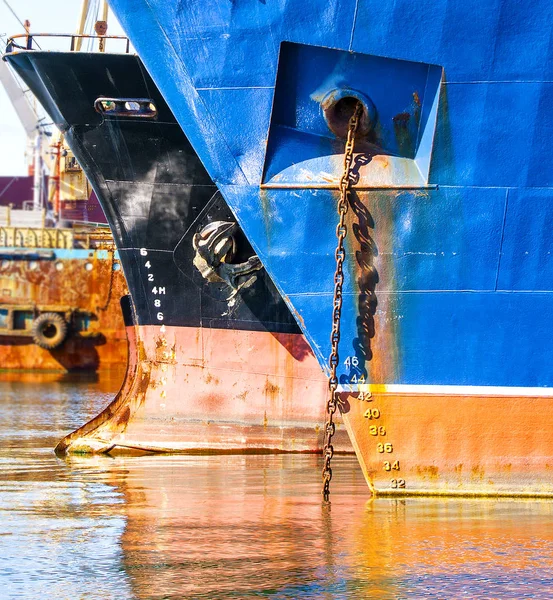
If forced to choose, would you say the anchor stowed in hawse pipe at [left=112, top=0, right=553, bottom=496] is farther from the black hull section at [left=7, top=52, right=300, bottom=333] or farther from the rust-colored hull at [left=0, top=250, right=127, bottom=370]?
the rust-colored hull at [left=0, top=250, right=127, bottom=370]

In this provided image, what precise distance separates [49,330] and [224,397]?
19706 millimetres

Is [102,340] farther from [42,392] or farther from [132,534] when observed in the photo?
[132,534]

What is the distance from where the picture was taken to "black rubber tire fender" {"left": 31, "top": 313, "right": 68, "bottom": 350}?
31578 millimetres

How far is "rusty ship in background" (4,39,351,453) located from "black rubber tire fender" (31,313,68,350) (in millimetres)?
18616

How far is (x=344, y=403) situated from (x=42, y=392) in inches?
618

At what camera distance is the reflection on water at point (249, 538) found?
22.0 feet

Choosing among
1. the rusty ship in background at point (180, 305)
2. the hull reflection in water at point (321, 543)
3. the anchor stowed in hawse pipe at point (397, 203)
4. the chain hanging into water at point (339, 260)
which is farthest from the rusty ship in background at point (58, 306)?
the chain hanging into water at point (339, 260)

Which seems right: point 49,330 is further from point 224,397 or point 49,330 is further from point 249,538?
point 249,538

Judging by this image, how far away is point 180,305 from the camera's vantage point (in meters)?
12.9

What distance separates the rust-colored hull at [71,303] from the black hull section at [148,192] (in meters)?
18.0

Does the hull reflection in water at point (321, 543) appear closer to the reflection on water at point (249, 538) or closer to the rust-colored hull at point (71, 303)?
the reflection on water at point (249, 538)

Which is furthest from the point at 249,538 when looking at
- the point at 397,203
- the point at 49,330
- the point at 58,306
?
the point at 58,306

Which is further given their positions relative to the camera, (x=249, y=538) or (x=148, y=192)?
(x=148, y=192)

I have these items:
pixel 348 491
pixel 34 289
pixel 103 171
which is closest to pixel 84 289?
pixel 34 289
